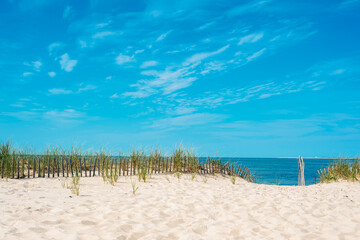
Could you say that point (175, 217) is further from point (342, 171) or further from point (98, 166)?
point (342, 171)

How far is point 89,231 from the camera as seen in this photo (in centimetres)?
345

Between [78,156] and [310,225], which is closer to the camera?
[310,225]

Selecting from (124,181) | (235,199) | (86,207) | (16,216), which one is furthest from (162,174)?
(16,216)

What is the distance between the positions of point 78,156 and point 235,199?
21.4 feet

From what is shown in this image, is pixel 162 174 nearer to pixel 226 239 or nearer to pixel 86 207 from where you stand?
pixel 86 207

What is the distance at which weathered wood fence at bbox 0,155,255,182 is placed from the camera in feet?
28.8

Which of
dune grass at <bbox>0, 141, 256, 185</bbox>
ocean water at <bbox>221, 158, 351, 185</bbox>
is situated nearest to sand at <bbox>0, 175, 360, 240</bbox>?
dune grass at <bbox>0, 141, 256, 185</bbox>

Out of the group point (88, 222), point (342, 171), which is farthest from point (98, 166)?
point (342, 171)

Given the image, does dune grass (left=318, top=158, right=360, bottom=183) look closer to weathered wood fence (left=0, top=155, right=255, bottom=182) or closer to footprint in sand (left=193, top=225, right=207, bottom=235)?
weathered wood fence (left=0, top=155, right=255, bottom=182)

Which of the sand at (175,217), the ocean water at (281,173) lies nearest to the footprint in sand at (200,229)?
the sand at (175,217)

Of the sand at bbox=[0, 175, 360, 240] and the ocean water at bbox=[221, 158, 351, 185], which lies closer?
the sand at bbox=[0, 175, 360, 240]

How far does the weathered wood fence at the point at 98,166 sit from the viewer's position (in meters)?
8.78

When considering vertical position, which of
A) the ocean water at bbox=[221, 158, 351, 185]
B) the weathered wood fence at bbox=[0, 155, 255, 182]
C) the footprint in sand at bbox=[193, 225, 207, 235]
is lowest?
the ocean water at bbox=[221, 158, 351, 185]

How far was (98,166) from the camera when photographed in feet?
32.3
